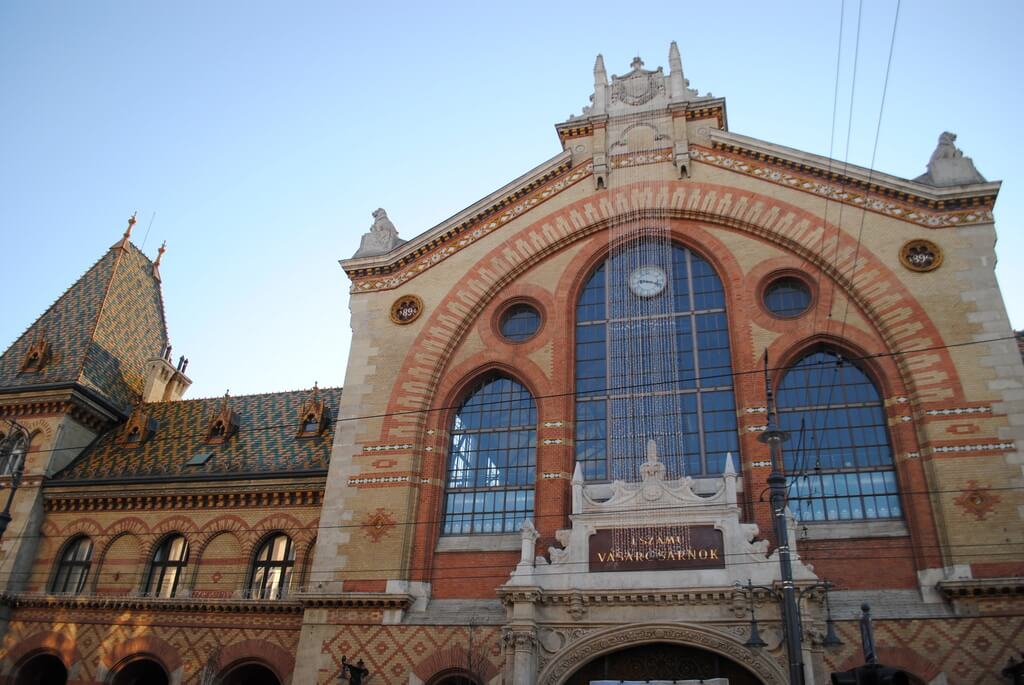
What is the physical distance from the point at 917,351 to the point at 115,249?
3486 centimetres

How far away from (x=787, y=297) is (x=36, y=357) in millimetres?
28510

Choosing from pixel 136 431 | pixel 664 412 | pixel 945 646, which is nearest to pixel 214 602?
pixel 136 431

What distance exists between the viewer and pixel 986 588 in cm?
1903

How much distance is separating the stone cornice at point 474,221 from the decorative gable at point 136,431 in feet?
37.5

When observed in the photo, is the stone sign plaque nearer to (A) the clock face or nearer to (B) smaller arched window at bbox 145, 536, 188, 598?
(A) the clock face

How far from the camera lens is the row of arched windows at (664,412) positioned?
22125mm

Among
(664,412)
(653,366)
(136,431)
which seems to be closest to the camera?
(664,412)

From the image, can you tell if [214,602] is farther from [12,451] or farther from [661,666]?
[661,666]

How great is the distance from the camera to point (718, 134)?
1069 inches

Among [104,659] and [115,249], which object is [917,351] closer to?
[104,659]

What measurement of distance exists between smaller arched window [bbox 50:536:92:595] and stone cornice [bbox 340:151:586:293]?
43.7ft

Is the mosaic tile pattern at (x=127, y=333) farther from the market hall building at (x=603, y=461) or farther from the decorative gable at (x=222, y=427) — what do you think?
the decorative gable at (x=222, y=427)

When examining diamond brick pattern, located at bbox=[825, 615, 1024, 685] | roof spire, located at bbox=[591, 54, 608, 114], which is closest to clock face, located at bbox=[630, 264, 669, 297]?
roof spire, located at bbox=[591, 54, 608, 114]

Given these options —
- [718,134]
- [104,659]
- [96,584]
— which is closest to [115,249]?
[96,584]
